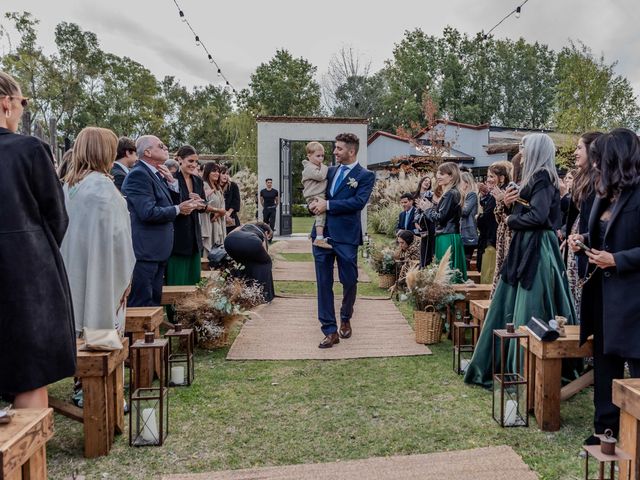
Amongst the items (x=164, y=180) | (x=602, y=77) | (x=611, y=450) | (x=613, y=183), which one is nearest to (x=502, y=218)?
(x=613, y=183)

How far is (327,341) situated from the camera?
4988 mm

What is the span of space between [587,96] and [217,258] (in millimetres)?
19165

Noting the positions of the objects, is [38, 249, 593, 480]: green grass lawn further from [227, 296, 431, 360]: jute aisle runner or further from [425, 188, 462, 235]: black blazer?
[425, 188, 462, 235]: black blazer

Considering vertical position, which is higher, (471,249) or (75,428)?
(471,249)

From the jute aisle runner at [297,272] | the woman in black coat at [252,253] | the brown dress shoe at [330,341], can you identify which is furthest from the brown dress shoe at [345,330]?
the jute aisle runner at [297,272]

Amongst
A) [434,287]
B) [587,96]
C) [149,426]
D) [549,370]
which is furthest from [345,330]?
[587,96]

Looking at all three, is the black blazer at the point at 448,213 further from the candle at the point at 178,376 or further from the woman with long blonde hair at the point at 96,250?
the woman with long blonde hair at the point at 96,250

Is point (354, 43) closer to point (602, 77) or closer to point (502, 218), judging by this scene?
point (602, 77)

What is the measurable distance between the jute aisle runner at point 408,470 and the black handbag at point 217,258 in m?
4.11

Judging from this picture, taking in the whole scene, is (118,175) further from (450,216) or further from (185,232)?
(450,216)

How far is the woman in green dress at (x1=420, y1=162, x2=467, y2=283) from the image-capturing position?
569cm

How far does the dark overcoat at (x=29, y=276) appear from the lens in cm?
211

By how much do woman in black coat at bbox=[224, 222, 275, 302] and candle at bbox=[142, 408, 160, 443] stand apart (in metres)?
3.54

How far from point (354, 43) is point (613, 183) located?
37294mm
